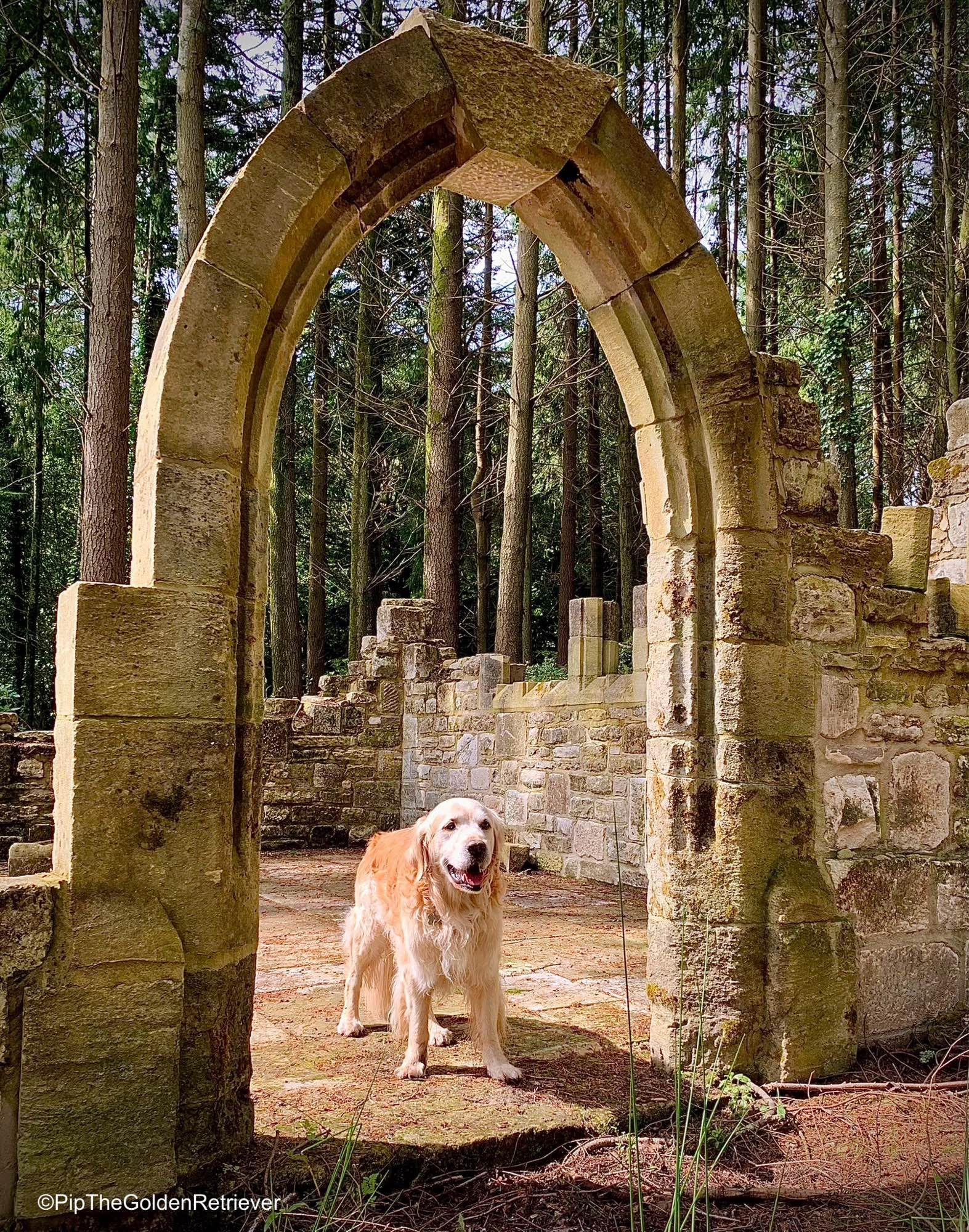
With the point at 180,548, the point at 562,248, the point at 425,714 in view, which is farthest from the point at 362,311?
the point at 180,548

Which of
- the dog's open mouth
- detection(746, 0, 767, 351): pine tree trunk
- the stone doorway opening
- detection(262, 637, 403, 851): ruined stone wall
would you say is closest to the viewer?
the stone doorway opening

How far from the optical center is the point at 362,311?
14.8 meters

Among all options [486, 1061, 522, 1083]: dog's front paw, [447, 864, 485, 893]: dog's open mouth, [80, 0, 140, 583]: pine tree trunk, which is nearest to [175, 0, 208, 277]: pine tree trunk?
[80, 0, 140, 583]: pine tree trunk

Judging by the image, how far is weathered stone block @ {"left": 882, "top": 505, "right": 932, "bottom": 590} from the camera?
12.8 ft

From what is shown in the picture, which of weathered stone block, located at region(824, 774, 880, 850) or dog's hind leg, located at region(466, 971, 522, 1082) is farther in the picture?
weathered stone block, located at region(824, 774, 880, 850)

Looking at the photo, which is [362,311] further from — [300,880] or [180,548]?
[180,548]

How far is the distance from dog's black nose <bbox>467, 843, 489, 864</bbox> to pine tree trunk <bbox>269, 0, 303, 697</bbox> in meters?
10.1

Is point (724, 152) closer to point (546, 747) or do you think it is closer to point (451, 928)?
point (546, 747)

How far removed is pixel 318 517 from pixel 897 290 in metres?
8.53

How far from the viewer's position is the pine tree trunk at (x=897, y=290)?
11359 millimetres

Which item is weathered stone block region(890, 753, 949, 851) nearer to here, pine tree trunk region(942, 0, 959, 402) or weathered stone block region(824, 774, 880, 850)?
weathered stone block region(824, 774, 880, 850)

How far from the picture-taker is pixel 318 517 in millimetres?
15562

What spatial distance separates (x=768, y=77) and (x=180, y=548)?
13505 mm

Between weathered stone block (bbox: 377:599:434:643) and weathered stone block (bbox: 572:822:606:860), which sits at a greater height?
weathered stone block (bbox: 377:599:434:643)
